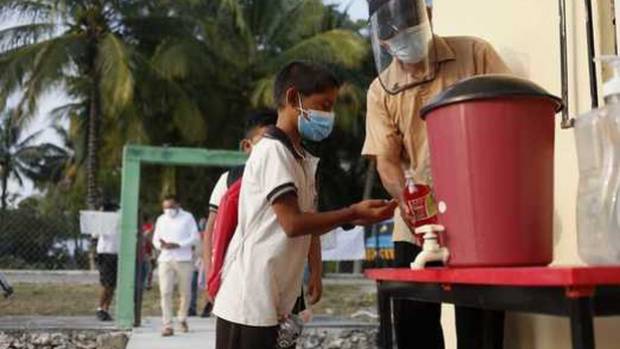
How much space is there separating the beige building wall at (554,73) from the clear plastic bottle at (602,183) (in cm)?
69

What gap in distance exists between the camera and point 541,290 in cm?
126

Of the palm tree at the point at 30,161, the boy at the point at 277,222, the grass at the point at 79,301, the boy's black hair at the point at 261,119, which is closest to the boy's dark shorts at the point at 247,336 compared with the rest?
the boy at the point at 277,222

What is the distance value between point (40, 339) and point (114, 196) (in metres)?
17.3

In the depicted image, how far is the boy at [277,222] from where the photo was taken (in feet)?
6.52

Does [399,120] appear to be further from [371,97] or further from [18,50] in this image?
[18,50]

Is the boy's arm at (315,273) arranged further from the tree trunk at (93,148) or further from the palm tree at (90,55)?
the tree trunk at (93,148)

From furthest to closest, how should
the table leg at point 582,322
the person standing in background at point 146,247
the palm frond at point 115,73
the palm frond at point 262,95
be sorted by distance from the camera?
the palm frond at point 262,95 → the palm frond at point 115,73 → the person standing in background at point 146,247 → the table leg at point 582,322

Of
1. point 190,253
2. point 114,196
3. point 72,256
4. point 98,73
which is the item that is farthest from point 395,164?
point 114,196

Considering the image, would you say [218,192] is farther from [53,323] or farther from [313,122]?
[53,323]

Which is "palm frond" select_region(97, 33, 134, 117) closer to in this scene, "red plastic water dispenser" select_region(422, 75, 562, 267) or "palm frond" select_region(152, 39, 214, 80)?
"palm frond" select_region(152, 39, 214, 80)

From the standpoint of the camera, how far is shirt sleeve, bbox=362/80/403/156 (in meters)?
2.41

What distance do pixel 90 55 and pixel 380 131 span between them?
59.9ft

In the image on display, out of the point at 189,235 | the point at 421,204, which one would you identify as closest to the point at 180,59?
the point at 189,235

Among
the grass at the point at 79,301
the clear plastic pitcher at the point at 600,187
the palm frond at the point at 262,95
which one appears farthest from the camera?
the palm frond at the point at 262,95
